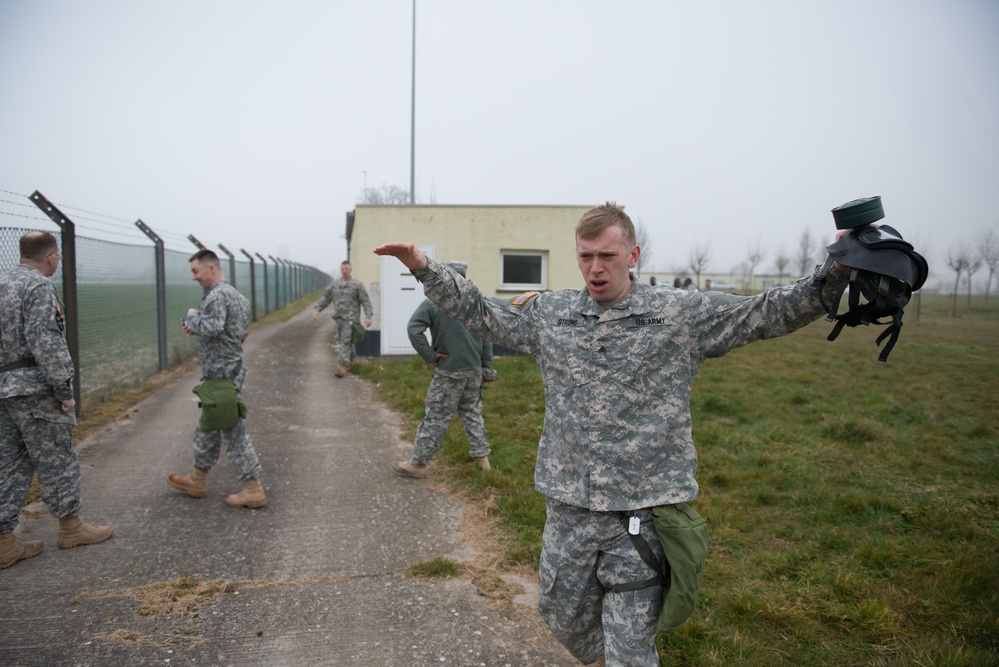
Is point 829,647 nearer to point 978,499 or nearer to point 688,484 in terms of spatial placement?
point 688,484

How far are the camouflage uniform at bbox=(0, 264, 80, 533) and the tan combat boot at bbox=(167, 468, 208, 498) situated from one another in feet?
3.12

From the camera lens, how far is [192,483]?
202 inches

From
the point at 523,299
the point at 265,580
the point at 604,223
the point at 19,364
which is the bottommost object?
the point at 265,580

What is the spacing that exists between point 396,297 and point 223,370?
7.41 metres

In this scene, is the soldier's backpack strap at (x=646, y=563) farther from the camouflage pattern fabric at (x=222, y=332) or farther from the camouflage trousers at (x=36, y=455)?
the camouflage trousers at (x=36, y=455)

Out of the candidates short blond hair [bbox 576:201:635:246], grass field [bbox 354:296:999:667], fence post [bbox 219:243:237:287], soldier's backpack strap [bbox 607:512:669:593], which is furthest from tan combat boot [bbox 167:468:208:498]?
fence post [bbox 219:243:237:287]

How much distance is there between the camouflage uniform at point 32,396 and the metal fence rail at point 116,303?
2650mm

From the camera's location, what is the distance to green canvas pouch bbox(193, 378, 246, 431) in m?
4.82

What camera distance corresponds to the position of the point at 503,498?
5.11 metres

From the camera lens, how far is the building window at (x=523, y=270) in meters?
13.3

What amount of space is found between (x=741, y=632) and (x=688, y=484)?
1387mm

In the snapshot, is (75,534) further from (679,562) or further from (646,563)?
(679,562)

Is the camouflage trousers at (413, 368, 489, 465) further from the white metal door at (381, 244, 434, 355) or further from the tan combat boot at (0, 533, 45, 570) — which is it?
the white metal door at (381, 244, 434, 355)

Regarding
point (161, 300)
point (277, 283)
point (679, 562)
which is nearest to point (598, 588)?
point (679, 562)
